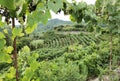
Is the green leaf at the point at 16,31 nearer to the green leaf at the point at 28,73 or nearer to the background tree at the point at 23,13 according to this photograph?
the background tree at the point at 23,13

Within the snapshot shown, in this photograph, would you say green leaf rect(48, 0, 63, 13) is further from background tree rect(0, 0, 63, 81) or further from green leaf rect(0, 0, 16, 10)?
green leaf rect(0, 0, 16, 10)

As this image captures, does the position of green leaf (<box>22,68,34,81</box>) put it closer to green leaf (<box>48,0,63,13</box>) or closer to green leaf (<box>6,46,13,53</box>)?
green leaf (<box>6,46,13,53</box>)

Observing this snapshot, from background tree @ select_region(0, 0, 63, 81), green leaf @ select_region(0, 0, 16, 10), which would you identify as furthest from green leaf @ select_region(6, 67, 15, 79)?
green leaf @ select_region(0, 0, 16, 10)

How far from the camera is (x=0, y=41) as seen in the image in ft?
3.92

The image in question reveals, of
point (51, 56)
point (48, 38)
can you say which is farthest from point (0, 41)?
point (48, 38)

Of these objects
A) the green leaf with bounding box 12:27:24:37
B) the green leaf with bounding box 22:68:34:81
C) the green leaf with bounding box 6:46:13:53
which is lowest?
the green leaf with bounding box 22:68:34:81

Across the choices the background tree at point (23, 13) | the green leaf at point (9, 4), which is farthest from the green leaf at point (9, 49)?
the green leaf at point (9, 4)

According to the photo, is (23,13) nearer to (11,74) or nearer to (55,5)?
(55,5)

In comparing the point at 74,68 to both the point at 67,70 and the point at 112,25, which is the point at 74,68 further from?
the point at 112,25

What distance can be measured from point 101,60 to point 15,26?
1539 cm

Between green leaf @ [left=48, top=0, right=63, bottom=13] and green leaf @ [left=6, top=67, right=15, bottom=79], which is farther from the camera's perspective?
green leaf @ [left=6, top=67, right=15, bottom=79]

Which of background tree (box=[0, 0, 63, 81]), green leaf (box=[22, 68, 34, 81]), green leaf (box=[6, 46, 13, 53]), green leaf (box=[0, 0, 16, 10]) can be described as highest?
green leaf (box=[0, 0, 16, 10])

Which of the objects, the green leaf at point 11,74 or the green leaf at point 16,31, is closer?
the green leaf at point 16,31

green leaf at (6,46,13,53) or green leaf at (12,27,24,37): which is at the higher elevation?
green leaf at (12,27,24,37)
